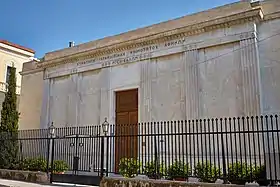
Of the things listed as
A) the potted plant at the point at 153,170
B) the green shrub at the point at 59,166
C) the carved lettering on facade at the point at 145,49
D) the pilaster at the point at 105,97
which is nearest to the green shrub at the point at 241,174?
the potted plant at the point at 153,170

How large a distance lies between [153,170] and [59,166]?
4.22 metres

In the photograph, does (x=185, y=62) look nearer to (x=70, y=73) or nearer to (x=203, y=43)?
(x=203, y=43)

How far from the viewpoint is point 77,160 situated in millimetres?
11531

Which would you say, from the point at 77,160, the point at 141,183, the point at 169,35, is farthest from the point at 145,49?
the point at 141,183

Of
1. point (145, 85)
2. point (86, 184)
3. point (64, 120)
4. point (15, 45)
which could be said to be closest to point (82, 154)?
point (86, 184)

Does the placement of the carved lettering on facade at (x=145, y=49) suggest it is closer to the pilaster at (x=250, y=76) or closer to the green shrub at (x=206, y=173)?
the pilaster at (x=250, y=76)

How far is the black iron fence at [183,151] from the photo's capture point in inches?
340

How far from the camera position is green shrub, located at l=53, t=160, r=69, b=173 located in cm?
1219

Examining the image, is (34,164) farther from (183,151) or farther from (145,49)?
(145,49)

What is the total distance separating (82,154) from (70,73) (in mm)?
6471

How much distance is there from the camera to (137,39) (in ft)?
48.0

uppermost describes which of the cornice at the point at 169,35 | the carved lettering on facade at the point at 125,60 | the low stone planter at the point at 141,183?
the cornice at the point at 169,35

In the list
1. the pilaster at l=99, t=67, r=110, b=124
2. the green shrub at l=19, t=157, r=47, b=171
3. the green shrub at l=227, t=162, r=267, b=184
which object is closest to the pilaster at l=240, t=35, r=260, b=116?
the green shrub at l=227, t=162, r=267, b=184

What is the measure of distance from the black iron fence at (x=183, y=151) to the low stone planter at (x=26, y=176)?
448 mm
